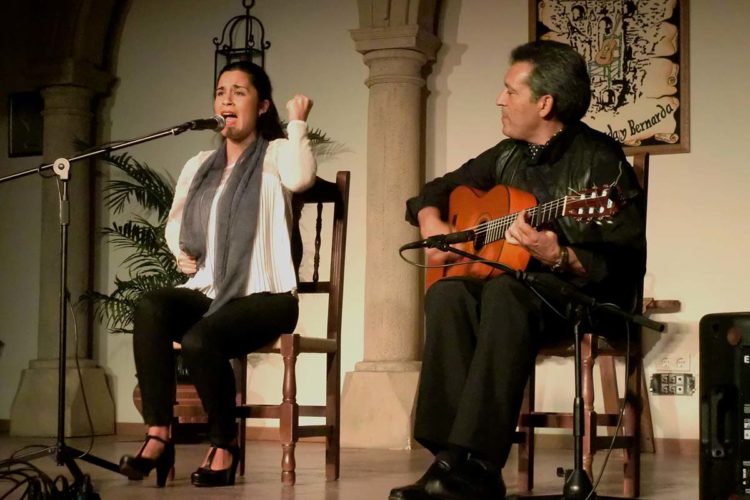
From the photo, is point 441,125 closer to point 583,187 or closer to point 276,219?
point 276,219

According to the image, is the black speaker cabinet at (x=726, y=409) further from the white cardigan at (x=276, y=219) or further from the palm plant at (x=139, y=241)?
the palm plant at (x=139, y=241)

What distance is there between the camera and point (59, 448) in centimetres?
312

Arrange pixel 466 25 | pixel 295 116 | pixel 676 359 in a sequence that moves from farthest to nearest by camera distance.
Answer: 1. pixel 466 25
2. pixel 676 359
3. pixel 295 116

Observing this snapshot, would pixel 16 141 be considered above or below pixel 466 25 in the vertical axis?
below

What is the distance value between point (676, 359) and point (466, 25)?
195 centimetres

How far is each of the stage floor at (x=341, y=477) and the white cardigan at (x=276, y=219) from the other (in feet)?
2.04

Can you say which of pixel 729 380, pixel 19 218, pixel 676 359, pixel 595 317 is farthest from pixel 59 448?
pixel 19 218

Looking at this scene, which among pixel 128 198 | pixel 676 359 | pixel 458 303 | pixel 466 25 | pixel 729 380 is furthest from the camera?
pixel 128 198

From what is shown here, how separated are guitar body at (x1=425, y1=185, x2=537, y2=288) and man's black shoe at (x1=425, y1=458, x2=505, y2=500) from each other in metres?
0.52

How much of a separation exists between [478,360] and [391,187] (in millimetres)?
2931

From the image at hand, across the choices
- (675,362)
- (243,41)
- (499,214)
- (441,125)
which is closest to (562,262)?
(499,214)

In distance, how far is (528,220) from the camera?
2.80m

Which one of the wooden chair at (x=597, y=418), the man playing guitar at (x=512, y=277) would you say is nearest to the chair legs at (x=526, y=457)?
the wooden chair at (x=597, y=418)

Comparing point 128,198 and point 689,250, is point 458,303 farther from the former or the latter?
point 128,198
